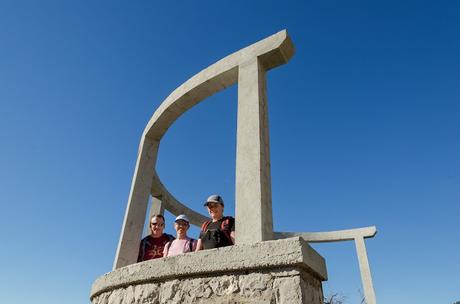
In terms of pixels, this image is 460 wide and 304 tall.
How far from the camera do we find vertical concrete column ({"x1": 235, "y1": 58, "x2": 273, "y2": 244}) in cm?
353

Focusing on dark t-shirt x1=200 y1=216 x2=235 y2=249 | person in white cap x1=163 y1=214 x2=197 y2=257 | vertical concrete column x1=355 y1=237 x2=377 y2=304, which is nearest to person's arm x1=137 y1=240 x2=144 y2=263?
person in white cap x1=163 y1=214 x2=197 y2=257

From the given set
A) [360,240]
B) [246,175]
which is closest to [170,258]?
[246,175]

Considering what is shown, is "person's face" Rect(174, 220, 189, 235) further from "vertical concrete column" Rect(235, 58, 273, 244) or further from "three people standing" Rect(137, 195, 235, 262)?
"vertical concrete column" Rect(235, 58, 273, 244)

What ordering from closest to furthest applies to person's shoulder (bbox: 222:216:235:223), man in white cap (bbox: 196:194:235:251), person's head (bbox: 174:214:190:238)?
man in white cap (bbox: 196:194:235:251), person's shoulder (bbox: 222:216:235:223), person's head (bbox: 174:214:190:238)

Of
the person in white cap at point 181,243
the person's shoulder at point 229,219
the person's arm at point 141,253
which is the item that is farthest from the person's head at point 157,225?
the person's shoulder at point 229,219

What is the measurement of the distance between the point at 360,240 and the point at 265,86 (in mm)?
10175

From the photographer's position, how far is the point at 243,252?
3.07 meters

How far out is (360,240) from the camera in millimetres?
12500

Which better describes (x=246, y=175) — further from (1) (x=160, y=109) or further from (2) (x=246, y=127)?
(1) (x=160, y=109)

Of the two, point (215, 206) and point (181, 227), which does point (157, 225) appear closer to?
point (181, 227)

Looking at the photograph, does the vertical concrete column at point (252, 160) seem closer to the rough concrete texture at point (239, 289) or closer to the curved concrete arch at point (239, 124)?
the curved concrete arch at point (239, 124)

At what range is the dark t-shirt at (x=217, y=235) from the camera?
3.78 metres

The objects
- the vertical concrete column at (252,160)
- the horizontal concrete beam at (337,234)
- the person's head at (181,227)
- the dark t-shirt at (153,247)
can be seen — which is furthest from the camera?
the horizontal concrete beam at (337,234)

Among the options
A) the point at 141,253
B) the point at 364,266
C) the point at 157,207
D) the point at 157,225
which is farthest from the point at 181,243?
the point at 364,266
